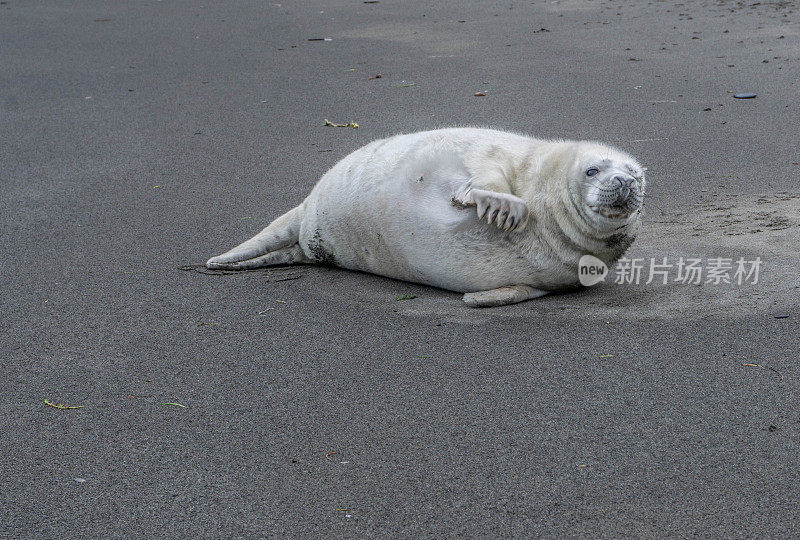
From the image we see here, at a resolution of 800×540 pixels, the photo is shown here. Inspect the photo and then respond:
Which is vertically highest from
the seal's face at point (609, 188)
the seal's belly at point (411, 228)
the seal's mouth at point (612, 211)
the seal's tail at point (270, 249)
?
the seal's face at point (609, 188)

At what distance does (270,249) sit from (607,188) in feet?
6.06

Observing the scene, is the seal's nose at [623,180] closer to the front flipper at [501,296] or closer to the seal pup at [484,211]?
the seal pup at [484,211]

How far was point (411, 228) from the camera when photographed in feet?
13.0

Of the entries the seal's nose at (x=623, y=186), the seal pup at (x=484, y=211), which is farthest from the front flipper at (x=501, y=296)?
the seal's nose at (x=623, y=186)

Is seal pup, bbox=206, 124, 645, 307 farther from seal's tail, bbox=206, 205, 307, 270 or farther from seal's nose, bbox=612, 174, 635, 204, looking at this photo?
seal's tail, bbox=206, 205, 307, 270

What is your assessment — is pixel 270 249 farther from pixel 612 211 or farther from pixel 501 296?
pixel 612 211

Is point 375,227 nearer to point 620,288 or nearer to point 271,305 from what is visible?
point 271,305

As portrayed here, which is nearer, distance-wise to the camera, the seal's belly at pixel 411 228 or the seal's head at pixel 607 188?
the seal's head at pixel 607 188

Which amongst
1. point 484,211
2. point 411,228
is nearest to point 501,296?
point 484,211

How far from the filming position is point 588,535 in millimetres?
2316

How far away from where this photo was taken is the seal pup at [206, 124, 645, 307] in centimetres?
Result: 373

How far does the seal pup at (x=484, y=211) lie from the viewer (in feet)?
12.3

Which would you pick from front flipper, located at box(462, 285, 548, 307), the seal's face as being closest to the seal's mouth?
the seal's face

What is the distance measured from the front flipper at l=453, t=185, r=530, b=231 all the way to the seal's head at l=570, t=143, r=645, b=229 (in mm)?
243
